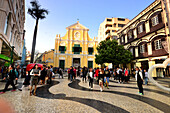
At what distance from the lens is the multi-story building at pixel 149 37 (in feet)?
45.0

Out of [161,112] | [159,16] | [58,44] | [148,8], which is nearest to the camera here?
[161,112]

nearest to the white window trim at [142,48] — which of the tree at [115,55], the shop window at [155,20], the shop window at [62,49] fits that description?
the tree at [115,55]

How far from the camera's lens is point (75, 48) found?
106 feet

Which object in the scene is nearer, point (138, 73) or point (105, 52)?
point (138, 73)

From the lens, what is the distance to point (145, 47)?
16.5 metres

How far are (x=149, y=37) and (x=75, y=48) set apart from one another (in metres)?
21.6

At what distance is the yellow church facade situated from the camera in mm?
30578

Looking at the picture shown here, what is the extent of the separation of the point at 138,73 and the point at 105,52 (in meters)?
13.0

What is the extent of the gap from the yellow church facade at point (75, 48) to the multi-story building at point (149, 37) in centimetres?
1463

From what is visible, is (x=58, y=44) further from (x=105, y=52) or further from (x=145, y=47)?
(x=145, y=47)

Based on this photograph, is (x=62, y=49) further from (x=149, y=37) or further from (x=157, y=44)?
(x=157, y=44)

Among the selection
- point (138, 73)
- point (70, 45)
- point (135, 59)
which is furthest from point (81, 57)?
point (138, 73)

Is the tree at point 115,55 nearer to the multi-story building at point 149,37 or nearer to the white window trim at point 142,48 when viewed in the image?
the white window trim at point 142,48

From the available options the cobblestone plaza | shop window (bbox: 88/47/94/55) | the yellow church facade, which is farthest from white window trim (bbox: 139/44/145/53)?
shop window (bbox: 88/47/94/55)
